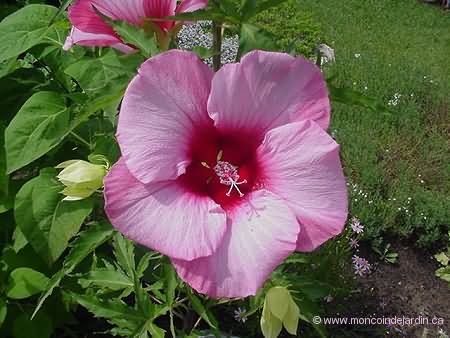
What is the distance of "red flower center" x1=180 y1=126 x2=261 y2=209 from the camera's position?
3.16ft

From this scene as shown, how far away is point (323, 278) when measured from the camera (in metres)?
2.28

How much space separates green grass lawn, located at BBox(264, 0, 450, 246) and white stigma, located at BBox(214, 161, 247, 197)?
1300 millimetres

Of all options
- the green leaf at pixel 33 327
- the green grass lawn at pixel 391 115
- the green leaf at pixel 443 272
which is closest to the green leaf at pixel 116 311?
the green leaf at pixel 33 327

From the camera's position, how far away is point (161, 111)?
879 mm

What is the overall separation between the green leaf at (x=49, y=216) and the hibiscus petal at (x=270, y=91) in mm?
628

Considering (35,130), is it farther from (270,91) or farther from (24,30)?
(270,91)

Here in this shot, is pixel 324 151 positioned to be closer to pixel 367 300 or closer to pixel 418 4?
pixel 367 300

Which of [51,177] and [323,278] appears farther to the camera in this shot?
[323,278]

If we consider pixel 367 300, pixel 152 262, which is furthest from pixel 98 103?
pixel 367 300

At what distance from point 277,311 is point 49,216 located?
2.06 ft

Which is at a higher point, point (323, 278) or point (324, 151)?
point (324, 151)

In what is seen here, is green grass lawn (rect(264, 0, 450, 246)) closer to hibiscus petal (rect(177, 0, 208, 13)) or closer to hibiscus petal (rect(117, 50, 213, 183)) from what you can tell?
hibiscus petal (rect(177, 0, 208, 13))

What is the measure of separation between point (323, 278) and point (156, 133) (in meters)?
1.54

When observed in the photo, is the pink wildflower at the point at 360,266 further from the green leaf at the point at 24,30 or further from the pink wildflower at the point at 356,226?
the green leaf at the point at 24,30
